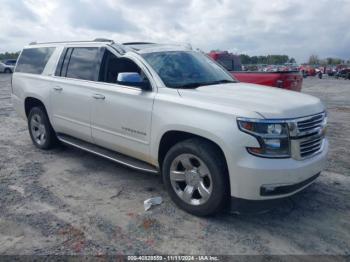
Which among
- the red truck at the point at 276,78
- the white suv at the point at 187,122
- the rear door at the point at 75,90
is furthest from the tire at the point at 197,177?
the red truck at the point at 276,78

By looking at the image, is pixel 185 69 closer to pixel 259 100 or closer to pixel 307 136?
pixel 259 100

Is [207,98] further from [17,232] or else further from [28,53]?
[28,53]

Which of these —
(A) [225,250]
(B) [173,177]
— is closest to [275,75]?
(B) [173,177]

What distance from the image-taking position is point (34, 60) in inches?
245

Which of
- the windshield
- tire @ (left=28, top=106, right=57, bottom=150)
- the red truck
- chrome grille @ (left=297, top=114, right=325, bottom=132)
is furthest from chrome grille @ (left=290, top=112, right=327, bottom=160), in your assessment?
the red truck

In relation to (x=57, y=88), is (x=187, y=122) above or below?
below

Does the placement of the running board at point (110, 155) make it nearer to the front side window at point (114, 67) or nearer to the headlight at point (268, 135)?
the front side window at point (114, 67)

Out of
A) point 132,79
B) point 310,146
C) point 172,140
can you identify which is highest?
point 132,79

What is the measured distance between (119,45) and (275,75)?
194 inches

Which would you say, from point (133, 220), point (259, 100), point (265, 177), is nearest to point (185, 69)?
point (259, 100)

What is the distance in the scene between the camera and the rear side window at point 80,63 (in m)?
4.93

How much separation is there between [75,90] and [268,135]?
309 cm

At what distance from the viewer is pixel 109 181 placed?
4777 millimetres

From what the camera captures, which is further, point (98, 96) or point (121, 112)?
point (98, 96)
